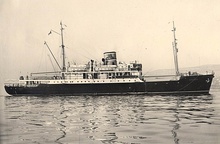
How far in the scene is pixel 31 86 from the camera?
44.5 meters

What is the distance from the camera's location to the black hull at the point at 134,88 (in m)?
38.0

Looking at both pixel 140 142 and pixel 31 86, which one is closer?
→ pixel 140 142

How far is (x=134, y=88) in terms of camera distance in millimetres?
39812

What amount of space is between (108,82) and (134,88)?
3.73 m

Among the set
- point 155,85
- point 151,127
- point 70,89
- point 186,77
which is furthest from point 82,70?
point 151,127

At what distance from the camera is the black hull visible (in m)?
38.0

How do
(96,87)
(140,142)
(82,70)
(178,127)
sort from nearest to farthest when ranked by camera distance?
(140,142), (178,127), (96,87), (82,70)

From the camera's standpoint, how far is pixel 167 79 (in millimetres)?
40094

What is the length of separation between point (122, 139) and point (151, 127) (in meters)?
2.18

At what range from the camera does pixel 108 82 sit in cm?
4138

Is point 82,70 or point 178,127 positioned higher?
point 82,70

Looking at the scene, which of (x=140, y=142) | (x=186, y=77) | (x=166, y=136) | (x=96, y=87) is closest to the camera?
(x=140, y=142)

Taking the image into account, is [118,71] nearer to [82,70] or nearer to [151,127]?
[82,70]

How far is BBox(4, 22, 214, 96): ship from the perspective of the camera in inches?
1502
